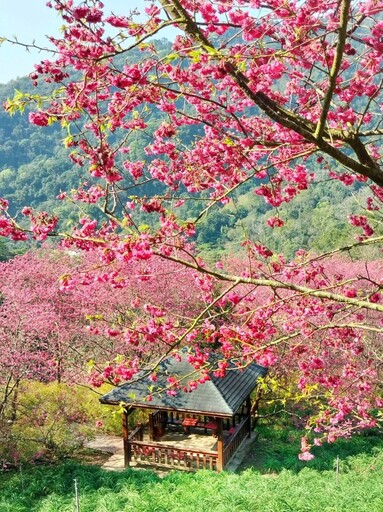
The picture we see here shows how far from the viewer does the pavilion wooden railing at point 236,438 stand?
38.0ft

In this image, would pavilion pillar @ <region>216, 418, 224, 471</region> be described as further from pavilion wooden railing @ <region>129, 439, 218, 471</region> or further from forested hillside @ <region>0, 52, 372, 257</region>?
forested hillside @ <region>0, 52, 372, 257</region>

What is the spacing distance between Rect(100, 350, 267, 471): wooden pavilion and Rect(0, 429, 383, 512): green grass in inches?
39.9

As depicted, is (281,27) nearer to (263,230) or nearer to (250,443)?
(250,443)

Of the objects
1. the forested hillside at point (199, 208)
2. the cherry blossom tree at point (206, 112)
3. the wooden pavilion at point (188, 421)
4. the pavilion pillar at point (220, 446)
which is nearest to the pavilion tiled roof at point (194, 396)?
the wooden pavilion at point (188, 421)

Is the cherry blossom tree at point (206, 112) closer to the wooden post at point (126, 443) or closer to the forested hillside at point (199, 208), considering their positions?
the wooden post at point (126, 443)

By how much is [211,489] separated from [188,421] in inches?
147

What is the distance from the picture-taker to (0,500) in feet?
29.9

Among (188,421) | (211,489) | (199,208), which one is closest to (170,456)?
(188,421)

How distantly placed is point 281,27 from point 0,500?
29.5ft

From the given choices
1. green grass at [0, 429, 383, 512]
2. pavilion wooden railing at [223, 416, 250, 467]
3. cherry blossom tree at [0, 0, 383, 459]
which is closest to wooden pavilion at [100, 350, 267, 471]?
pavilion wooden railing at [223, 416, 250, 467]

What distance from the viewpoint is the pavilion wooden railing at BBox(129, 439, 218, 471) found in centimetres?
1130

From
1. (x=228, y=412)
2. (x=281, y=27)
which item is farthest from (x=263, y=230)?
(x=281, y=27)

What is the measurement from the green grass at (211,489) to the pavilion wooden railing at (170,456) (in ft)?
→ 3.09

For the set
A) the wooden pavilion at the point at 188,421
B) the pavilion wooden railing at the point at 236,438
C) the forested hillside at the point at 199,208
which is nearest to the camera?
the wooden pavilion at the point at 188,421
